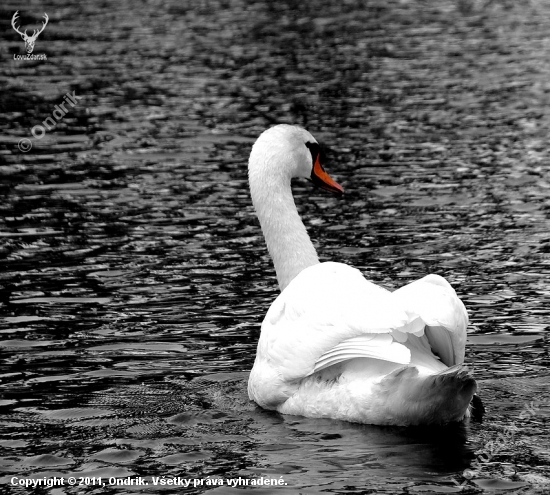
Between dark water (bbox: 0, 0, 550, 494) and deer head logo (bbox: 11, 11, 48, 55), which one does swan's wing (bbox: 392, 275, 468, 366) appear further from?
deer head logo (bbox: 11, 11, 48, 55)

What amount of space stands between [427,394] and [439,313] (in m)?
0.55

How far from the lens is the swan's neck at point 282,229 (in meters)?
9.77

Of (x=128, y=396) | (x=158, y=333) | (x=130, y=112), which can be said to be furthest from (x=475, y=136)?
(x=128, y=396)

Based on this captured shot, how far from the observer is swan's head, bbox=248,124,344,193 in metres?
10.1

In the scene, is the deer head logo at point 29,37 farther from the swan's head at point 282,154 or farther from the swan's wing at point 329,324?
the swan's wing at point 329,324

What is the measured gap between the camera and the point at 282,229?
984 centimetres

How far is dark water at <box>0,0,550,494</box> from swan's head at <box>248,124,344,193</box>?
1477 millimetres

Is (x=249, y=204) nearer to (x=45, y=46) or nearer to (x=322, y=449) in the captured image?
(x=322, y=449)

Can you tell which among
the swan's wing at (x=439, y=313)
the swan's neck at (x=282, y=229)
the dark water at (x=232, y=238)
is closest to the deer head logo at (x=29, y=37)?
the dark water at (x=232, y=238)

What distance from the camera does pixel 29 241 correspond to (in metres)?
14.3

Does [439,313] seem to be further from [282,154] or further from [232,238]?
[232,238]

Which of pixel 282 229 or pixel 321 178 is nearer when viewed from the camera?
pixel 282 229

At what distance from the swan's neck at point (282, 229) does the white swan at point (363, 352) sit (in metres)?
1.18

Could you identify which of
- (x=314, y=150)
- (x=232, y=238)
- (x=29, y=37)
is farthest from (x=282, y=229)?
(x=29, y=37)
